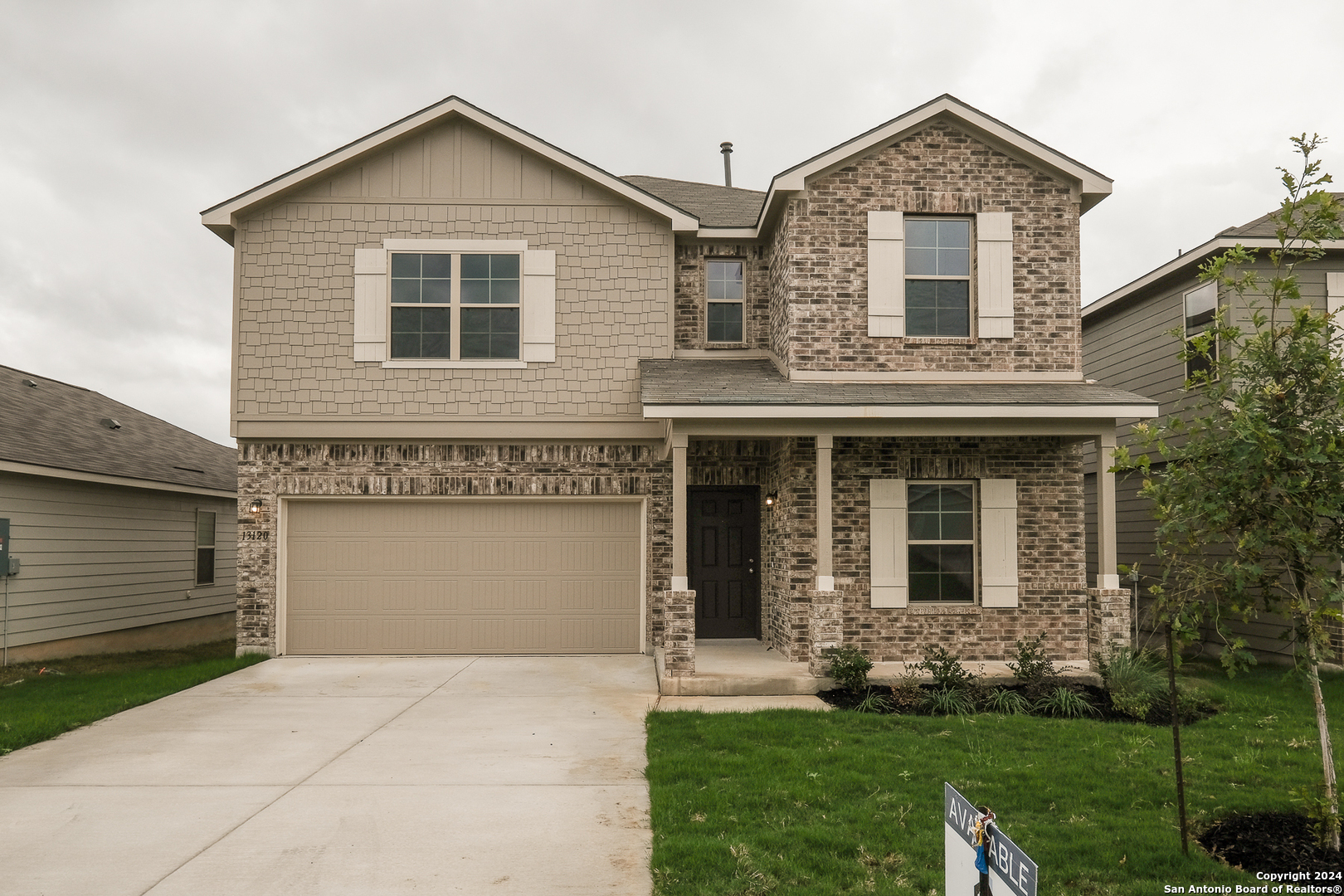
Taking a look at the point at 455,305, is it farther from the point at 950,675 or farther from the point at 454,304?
the point at 950,675

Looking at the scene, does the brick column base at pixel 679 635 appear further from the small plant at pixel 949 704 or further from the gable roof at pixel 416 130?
the gable roof at pixel 416 130

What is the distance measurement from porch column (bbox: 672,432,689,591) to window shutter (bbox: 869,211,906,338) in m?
2.78

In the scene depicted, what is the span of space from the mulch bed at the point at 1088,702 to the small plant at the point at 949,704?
0.31 feet

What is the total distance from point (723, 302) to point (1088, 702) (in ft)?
21.1

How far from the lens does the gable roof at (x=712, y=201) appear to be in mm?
11890

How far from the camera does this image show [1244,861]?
4355 millimetres

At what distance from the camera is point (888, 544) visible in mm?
9977

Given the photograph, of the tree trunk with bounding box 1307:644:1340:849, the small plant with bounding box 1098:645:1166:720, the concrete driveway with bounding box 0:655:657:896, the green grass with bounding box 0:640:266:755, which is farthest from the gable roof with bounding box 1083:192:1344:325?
the green grass with bounding box 0:640:266:755

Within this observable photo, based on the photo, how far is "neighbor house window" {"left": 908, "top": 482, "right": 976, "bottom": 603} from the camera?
10.0 metres

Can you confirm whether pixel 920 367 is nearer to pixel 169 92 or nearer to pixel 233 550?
pixel 233 550

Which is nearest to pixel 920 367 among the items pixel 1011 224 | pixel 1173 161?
pixel 1011 224

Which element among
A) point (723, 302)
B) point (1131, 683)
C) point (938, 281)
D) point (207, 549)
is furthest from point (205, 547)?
point (1131, 683)

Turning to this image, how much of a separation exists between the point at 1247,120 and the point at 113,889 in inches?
3270

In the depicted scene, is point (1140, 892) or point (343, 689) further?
point (343, 689)
